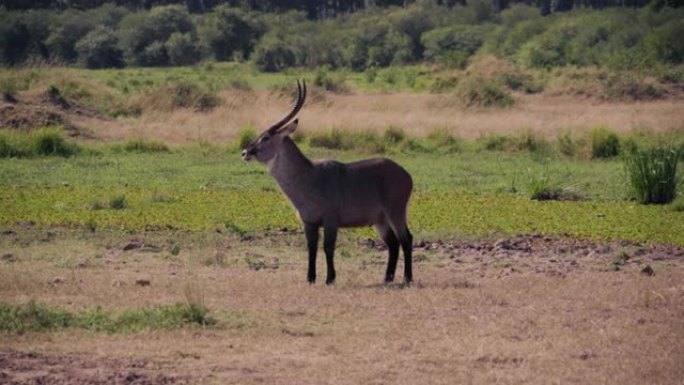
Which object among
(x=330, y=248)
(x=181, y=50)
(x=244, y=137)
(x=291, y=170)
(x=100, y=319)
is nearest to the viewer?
(x=100, y=319)

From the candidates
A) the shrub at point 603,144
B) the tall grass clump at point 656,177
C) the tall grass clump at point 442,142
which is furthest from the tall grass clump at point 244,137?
the tall grass clump at point 656,177

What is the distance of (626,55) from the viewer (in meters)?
40.9

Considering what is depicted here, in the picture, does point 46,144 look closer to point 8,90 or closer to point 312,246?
point 8,90

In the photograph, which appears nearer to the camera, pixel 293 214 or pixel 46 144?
pixel 293 214

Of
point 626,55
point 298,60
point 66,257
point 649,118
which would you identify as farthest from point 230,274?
point 298,60

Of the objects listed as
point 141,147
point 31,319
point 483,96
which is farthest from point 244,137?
point 31,319

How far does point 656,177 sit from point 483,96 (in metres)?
15.5

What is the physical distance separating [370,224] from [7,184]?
31.3 feet

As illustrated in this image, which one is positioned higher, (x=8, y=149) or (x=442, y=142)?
(x=8, y=149)

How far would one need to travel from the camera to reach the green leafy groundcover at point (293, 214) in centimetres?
1499

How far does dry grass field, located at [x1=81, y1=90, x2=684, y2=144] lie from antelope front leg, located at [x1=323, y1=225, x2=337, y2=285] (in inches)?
606

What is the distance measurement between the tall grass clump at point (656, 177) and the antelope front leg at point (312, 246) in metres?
7.03

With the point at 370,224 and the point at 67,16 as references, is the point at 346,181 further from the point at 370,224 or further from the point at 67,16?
the point at 67,16

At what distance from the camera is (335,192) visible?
11617 mm
